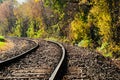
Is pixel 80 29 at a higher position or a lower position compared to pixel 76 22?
lower

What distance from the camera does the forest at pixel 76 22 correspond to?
1808 cm

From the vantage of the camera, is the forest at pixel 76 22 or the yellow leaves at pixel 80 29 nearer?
the forest at pixel 76 22

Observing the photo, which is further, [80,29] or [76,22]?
[76,22]

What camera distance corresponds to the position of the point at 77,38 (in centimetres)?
2931

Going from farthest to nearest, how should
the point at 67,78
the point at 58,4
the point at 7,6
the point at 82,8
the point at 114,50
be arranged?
the point at 7,6
the point at 58,4
the point at 82,8
the point at 114,50
the point at 67,78

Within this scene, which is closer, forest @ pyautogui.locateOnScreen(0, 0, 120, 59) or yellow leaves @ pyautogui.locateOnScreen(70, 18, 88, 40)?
forest @ pyautogui.locateOnScreen(0, 0, 120, 59)

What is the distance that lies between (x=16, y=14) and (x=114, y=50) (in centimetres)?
6692

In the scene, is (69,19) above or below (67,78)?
below

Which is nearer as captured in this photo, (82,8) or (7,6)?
(82,8)

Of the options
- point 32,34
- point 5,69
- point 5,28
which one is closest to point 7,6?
point 5,28

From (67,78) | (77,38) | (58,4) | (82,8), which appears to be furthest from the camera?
(58,4)

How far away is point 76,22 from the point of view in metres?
29.5

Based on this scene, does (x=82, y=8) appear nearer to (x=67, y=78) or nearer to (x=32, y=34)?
(x=67, y=78)

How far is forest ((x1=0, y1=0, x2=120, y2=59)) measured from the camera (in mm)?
18078
